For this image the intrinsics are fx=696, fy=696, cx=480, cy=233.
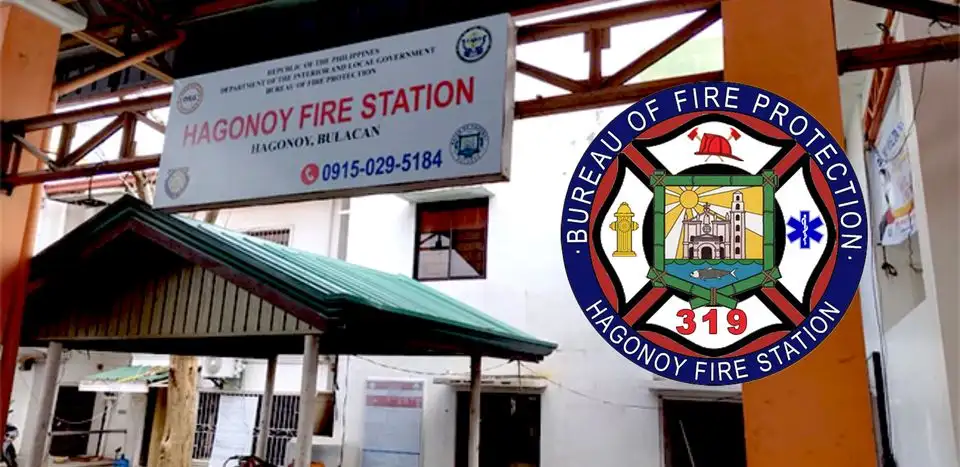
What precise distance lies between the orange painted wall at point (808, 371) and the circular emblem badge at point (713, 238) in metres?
1.04

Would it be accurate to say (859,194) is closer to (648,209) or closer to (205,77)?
(648,209)

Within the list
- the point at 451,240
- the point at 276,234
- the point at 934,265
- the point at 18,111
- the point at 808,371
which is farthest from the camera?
the point at 276,234

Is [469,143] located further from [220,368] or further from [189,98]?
[220,368]

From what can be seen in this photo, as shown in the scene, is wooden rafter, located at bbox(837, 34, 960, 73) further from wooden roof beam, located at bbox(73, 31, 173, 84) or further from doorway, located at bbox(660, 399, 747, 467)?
doorway, located at bbox(660, 399, 747, 467)

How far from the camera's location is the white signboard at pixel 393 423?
1095cm

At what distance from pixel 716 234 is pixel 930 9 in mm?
2063

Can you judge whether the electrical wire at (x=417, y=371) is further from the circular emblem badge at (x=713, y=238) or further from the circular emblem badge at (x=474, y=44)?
the circular emblem badge at (x=713, y=238)

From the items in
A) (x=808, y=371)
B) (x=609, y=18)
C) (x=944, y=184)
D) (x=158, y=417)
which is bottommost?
(x=158, y=417)

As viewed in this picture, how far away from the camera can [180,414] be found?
9562 mm

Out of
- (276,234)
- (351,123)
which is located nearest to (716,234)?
(351,123)

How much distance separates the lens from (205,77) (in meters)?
4.91

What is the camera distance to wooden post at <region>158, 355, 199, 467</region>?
938 centimetres

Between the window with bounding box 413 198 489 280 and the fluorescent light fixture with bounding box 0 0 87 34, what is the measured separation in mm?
6904

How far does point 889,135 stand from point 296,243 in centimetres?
1096
